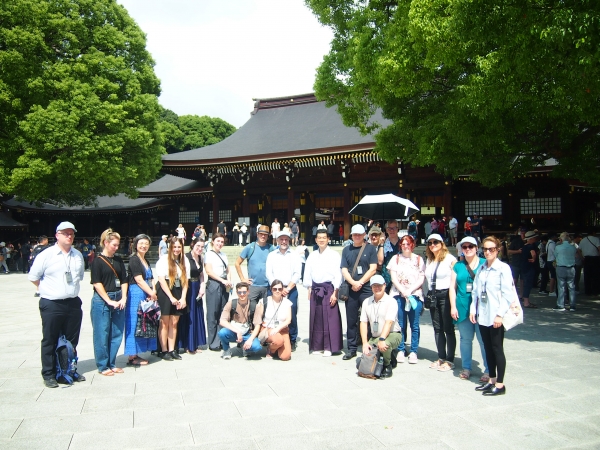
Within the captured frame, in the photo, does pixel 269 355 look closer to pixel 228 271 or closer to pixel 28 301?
pixel 228 271

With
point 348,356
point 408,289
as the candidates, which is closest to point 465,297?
point 408,289

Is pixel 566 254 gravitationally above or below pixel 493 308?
above

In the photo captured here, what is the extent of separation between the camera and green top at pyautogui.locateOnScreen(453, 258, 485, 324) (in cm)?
549

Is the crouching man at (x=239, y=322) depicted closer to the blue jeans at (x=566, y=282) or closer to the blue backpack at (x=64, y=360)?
the blue backpack at (x=64, y=360)

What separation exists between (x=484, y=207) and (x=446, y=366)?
14.9 m

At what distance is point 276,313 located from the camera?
6.44 metres

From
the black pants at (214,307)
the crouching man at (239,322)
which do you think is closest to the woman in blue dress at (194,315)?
the black pants at (214,307)

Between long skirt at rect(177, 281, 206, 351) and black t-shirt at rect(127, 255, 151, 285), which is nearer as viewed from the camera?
black t-shirt at rect(127, 255, 151, 285)

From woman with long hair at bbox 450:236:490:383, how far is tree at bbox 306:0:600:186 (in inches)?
113

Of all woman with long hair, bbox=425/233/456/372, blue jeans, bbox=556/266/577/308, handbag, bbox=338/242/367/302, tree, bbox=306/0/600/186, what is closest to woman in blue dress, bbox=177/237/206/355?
handbag, bbox=338/242/367/302

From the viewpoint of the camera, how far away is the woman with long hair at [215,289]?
22.5ft

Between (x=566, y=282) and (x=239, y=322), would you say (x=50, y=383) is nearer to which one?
(x=239, y=322)

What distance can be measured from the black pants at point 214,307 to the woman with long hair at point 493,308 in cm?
347

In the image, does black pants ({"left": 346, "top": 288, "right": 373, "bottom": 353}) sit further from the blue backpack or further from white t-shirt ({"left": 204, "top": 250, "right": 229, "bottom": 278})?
the blue backpack
